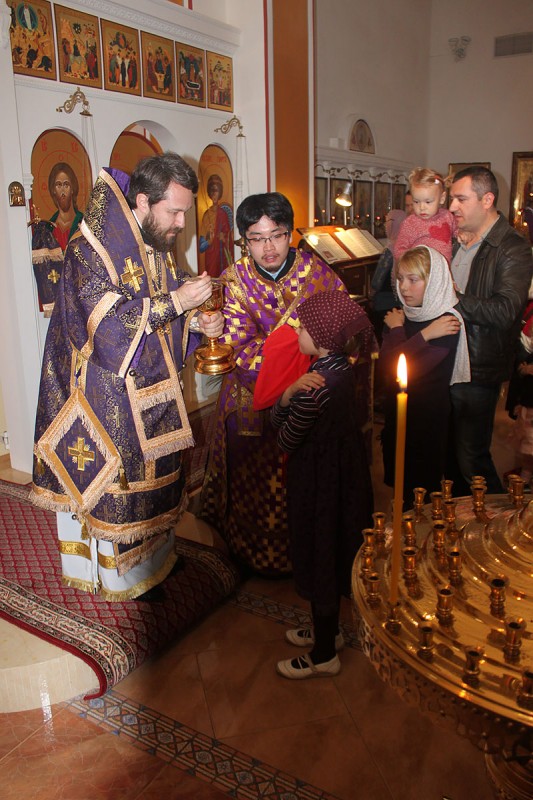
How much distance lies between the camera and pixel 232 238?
6.66 meters

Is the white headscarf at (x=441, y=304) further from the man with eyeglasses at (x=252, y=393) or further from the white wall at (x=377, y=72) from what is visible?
the white wall at (x=377, y=72)

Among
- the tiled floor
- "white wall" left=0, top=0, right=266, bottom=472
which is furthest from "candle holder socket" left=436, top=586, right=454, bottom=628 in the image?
"white wall" left=0, top=0, right=266, bottom=472

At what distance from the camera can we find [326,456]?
2303mm

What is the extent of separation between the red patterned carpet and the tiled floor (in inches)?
4.4

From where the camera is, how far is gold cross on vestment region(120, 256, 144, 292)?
2.56 meters

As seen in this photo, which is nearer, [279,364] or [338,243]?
[279,364]

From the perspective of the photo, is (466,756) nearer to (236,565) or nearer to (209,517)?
(236,565)

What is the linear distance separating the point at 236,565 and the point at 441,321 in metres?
1.56

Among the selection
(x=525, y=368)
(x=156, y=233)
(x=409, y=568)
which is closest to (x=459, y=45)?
(x=525, y=368)

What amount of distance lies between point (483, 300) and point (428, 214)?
88 cm

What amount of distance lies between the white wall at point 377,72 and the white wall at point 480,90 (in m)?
0.27

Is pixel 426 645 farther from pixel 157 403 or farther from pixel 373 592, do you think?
pixel 157 403

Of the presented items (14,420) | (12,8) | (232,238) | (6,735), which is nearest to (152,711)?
(6,735)

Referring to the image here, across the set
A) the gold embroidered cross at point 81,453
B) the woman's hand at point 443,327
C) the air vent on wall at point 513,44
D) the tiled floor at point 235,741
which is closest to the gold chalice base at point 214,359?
the gold embroidered cross at point 81,453
